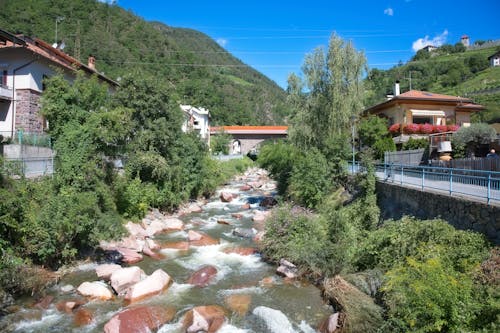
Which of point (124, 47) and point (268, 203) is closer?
point (268, 203)

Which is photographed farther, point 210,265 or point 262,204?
point 262,204

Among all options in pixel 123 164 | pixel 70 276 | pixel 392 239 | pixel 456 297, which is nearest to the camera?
pixel 456 297

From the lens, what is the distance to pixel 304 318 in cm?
1034

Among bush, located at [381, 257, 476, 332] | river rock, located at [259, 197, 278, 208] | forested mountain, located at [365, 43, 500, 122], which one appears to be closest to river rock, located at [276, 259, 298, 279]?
bush, located at [381, 257, 476, 332]

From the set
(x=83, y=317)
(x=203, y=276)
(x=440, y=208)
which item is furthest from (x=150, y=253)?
(x=440, y=208)

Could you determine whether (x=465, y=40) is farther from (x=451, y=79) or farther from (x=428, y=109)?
(x=428, y=109)

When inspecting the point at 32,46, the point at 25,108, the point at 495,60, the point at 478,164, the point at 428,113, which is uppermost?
the point at 495,60

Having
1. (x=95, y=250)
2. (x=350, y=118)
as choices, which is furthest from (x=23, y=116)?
(x=350, y=118)

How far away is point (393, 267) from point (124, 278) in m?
8.59

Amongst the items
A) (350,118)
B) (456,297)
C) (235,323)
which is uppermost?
(350,118)

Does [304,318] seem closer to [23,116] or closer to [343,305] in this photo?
[343,305]

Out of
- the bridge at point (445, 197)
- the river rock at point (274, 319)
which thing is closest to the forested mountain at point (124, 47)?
the bridge at point (445, 197)

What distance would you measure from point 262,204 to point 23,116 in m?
18.7

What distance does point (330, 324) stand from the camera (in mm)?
9516
